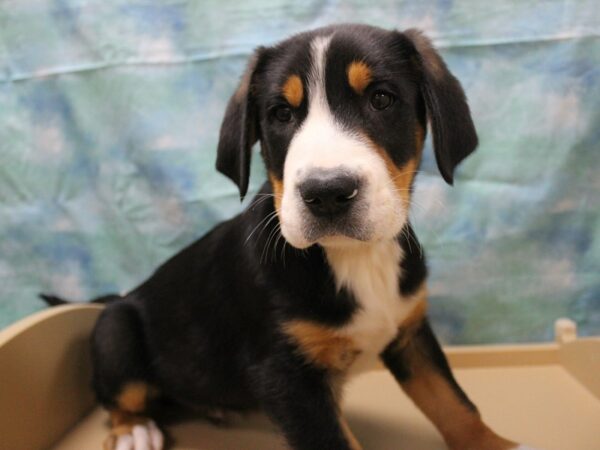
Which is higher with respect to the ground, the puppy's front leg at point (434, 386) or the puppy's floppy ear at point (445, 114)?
the puppy's floppy ear at point (445, 114)

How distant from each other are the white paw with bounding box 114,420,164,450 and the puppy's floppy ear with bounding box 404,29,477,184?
128 centimetres

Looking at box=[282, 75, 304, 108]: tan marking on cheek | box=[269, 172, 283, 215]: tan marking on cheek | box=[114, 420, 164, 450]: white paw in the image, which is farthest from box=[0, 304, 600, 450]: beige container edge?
box=[282, 75, 304, 108]: tan marking on cheek

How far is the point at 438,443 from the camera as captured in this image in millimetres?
2037

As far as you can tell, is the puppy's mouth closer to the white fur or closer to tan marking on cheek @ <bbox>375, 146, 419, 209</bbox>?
the white fur

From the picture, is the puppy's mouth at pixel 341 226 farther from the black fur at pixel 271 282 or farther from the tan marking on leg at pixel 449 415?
the tan marking on leg at pixel 449 415

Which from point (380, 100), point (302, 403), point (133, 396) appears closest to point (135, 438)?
point (133, 396)

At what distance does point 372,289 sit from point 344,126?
0.50 metres

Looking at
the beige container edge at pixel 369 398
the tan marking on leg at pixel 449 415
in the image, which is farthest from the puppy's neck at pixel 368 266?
the beige container edge at pixel 369 398

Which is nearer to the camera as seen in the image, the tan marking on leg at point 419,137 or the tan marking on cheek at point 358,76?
the tan marking on cheek at point 358,76

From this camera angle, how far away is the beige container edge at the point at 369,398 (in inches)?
81.1

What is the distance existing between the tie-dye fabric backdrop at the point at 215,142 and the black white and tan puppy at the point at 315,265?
28.5 inches

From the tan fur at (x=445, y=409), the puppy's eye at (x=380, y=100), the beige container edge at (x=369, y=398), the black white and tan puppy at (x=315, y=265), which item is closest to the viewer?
the black white and tan puppy at (x=315, y=265)

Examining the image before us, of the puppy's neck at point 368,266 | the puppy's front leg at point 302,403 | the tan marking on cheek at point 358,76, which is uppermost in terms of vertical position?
the tan marking on cheek at point 358,76

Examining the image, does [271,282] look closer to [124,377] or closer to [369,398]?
[124,377]
